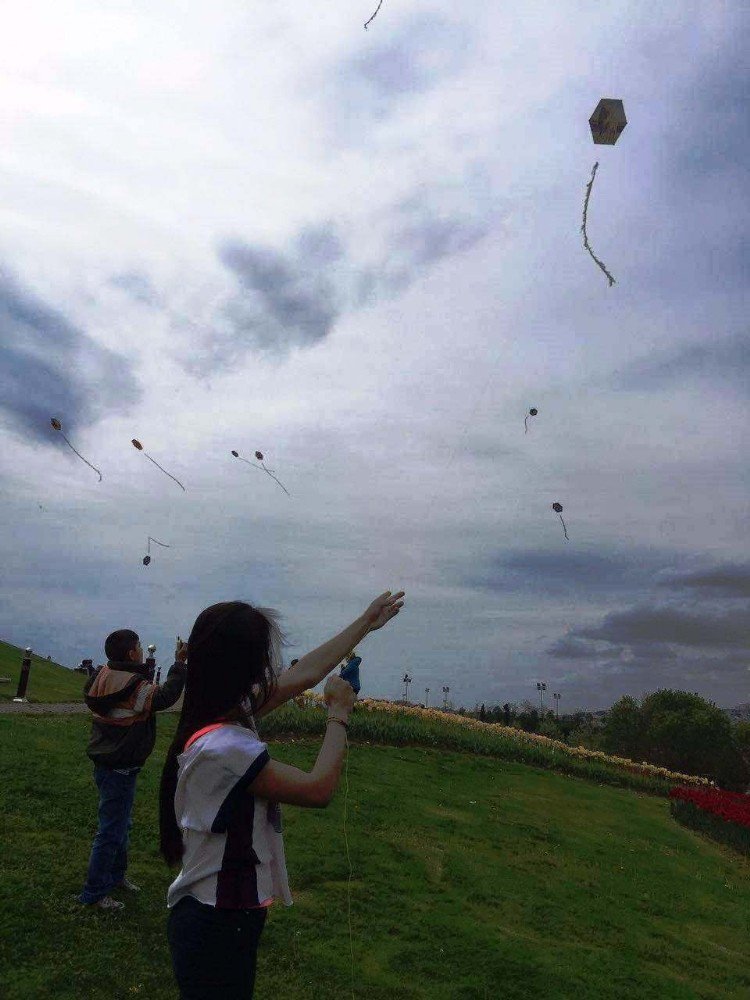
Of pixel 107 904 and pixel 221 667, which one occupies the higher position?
pixel 221 667

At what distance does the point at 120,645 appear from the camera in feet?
19.9

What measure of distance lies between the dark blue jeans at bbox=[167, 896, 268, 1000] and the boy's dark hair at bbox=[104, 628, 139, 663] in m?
3.79

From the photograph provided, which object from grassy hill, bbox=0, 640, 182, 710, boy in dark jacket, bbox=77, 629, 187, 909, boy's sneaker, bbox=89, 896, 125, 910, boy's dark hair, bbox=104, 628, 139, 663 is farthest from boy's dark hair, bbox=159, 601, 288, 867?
grassy hill, bbox=0, 640, 182, 710

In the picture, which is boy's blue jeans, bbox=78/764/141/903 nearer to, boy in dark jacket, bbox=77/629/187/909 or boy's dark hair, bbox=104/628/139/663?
boy in dark jacket, bbox=77/629/187/909

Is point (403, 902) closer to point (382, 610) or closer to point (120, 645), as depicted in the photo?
point (120, 645)

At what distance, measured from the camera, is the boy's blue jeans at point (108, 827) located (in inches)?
230

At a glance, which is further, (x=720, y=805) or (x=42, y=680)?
Result: (x=42, y=680)

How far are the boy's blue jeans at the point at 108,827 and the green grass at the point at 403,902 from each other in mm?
225

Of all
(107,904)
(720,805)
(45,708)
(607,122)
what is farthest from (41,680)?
(607,122)

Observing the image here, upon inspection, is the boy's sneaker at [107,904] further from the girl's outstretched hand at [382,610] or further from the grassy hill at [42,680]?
the grassy hill at [42,680]

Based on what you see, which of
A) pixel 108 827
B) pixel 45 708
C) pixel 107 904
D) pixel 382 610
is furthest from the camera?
pixel 45 708

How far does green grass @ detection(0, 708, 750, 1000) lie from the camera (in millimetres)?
5613

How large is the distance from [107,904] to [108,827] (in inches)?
28.8

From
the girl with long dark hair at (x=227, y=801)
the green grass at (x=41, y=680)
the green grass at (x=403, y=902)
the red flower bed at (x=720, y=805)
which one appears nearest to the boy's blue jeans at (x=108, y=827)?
the green grass at (x=403, y=902)
